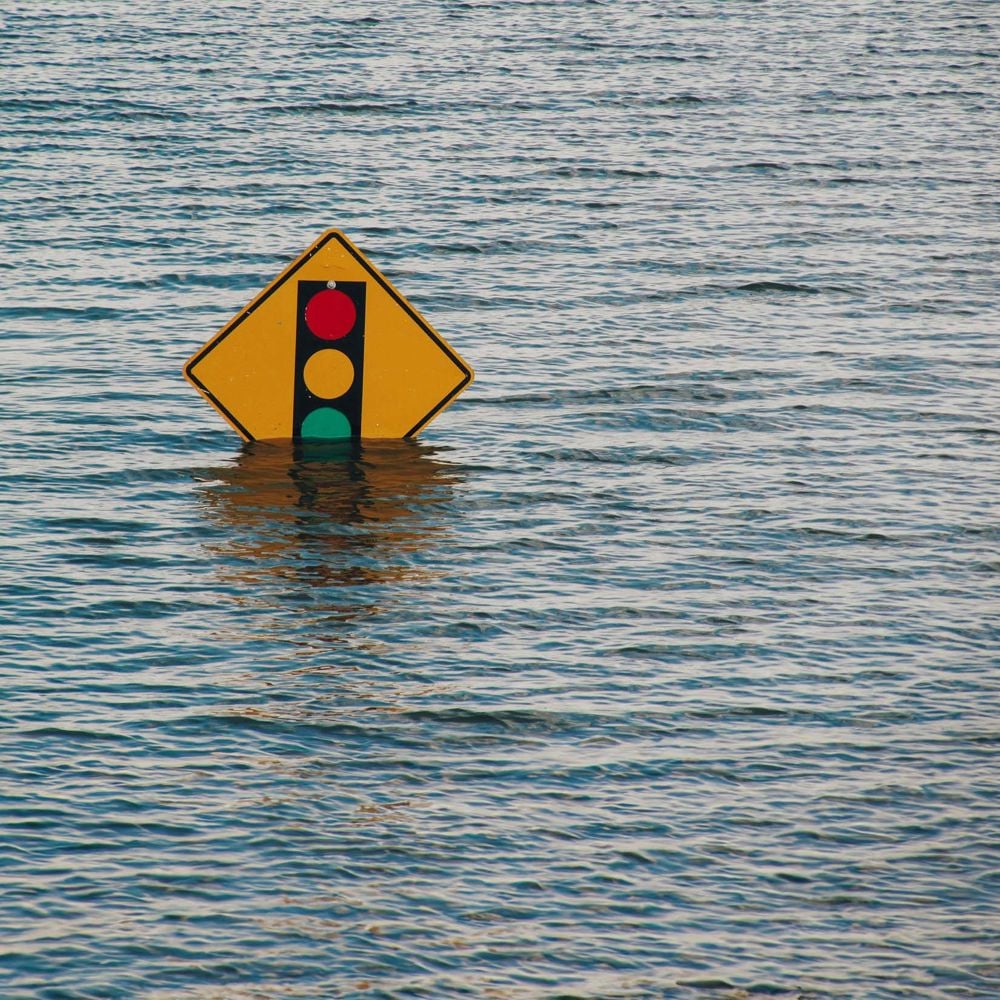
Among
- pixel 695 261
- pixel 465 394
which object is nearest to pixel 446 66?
pixel 695 261

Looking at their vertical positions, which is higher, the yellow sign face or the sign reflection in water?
the yellow sign face

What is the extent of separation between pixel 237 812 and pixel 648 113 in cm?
Result: 1904

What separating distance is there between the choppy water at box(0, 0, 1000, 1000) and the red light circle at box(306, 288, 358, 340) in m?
0.82

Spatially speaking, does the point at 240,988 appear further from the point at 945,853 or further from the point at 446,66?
the point at 446,66

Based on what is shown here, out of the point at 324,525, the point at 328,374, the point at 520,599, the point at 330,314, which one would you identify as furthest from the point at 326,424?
the point at 520,599

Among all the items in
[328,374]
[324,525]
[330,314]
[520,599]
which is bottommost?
[520,599]

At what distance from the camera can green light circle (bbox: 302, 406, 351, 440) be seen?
12.1m

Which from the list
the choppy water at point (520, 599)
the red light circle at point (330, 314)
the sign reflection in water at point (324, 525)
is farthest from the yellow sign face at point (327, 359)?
the choppy water at point (520, 599)

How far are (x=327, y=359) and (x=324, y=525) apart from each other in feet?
5.59

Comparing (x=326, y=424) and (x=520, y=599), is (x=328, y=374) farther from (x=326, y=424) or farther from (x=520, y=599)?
(x=520, y=599)

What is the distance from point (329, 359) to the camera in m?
12.0

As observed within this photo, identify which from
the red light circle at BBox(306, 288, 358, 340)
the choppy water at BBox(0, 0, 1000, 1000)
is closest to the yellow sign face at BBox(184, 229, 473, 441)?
the red light circle at BBox(306, 288, 358, 340)

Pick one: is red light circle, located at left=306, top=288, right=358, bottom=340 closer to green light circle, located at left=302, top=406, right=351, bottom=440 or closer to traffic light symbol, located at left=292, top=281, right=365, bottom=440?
traffic light symbol, located at left=292, top=281, right=365, bottom=440

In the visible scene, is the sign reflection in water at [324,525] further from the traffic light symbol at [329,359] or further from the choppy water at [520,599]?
the traffic light symbol at [329,359]
